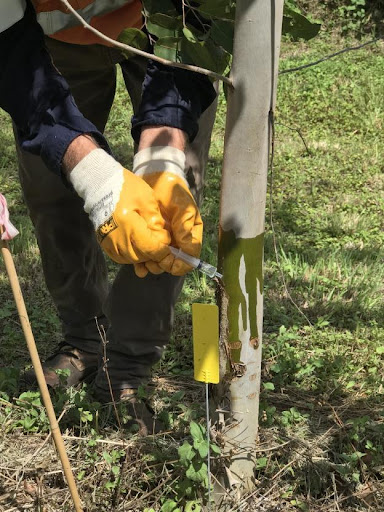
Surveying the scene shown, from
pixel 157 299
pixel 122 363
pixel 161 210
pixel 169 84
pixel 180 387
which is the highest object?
pixel 169 84

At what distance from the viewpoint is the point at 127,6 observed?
6.54ft

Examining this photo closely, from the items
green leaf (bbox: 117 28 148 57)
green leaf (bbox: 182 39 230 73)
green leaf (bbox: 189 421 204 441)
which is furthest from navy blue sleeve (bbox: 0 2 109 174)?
green leaf (bbox: 189 421 204 441)

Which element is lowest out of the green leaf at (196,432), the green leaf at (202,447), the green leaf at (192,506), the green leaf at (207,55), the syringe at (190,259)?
the green leaf at (192,506)

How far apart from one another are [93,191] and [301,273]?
1.69m

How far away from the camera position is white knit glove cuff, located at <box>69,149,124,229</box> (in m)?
1.62

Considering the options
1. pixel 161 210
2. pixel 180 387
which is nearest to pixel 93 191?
pixel 161 210

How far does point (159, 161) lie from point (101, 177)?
7.0 inches

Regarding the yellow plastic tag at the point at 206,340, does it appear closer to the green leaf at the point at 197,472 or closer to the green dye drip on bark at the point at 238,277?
the green dye drip on bark at the point at 238,277

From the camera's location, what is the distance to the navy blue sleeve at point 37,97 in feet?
5.79

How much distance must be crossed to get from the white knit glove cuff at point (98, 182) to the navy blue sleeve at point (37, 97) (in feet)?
0.30

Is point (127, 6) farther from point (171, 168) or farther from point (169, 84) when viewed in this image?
point (171, 168)

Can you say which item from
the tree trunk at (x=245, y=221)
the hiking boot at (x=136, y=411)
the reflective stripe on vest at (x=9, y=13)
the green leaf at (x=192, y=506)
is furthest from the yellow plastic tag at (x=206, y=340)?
the reflective stripe on vest at (x=9, y=13)

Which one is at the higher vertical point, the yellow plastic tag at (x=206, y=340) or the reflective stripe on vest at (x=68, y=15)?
the reflective stripe on vest at (x=68, y=15)

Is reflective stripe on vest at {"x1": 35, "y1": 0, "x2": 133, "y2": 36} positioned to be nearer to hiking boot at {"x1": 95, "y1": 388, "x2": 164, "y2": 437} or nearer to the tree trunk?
the tree trunk
